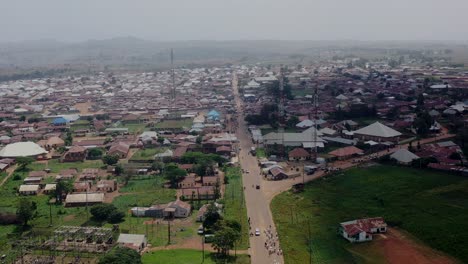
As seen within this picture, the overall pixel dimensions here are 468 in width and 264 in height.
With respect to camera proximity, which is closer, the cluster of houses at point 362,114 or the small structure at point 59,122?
the cluster of houses at point 362,114

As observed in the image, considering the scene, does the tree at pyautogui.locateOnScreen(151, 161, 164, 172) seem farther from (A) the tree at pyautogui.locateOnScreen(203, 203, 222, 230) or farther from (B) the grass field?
(A) the tree at pyautogui.locateOnScreen(203, 203, 222, 230)

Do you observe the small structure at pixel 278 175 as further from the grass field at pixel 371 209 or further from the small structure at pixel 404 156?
the small structure at pixel 404 156

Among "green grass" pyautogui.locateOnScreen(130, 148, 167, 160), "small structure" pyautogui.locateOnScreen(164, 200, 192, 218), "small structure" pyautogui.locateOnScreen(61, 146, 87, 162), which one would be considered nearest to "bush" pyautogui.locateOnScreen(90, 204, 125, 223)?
"small structure" pyautogui.locateOnScreen(164, 200, 192, 218)

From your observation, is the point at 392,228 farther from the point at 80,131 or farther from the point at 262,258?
the point at 80,131

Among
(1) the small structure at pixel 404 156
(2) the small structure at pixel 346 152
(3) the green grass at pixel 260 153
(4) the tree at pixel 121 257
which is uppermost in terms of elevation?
(1) the small structure at pixel 404 156

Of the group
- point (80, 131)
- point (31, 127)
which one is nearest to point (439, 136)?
point (80, 131)

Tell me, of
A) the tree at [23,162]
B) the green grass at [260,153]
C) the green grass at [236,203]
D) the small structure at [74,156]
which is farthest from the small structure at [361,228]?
the tree at [23,162]

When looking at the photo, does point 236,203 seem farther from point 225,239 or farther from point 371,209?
point 371,209
